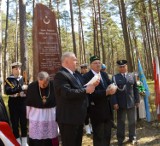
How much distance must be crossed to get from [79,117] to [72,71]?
2.43 feet

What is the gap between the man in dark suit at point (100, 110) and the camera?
505cm

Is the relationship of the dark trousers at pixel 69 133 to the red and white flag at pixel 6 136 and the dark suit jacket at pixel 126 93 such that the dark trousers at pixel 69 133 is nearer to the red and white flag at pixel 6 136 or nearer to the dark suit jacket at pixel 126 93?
the red and white flag at pixel 6 136

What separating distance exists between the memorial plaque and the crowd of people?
2.43 ft

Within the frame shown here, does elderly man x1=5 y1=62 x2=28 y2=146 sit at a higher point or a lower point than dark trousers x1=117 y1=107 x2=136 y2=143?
higher

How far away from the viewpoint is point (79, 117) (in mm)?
4234

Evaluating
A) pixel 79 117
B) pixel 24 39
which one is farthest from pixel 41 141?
pixel 24 39

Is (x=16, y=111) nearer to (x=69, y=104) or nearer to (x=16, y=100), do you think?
(x=16, y=100)

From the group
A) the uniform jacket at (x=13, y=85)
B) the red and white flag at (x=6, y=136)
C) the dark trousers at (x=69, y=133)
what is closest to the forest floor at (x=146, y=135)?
the uniform jacket at (x=13, y=85)

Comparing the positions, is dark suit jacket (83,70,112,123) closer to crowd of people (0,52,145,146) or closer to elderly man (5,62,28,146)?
crowd of people (0,52,145,146)

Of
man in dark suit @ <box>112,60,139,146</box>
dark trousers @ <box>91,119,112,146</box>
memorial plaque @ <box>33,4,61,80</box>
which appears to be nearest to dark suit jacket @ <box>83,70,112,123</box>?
dark trousers @ <box>91,119,112,146</box>

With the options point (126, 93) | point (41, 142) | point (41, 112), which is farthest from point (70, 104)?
point (126, 93)

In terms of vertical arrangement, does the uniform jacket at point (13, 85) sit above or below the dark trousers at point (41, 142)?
above

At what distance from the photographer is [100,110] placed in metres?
5.05

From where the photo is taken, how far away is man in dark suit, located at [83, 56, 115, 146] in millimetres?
5051
